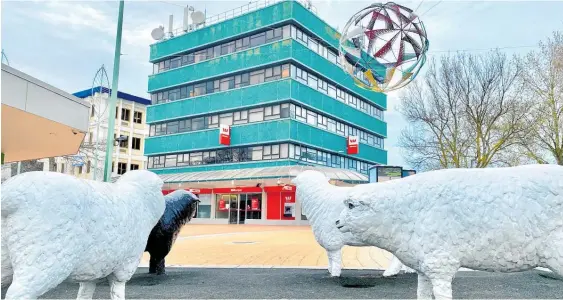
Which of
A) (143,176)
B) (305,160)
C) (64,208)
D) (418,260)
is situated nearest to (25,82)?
(143,176)

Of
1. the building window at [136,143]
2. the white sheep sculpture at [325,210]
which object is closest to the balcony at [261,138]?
the building window at [136,143]

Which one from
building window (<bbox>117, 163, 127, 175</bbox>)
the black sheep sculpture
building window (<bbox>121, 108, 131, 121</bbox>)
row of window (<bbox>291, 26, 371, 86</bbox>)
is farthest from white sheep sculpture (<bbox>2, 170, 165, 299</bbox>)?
building window (<bbox>121, 108, 131, 121</bbox>)

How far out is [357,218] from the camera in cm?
379

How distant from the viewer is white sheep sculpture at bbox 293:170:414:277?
697 centimetres

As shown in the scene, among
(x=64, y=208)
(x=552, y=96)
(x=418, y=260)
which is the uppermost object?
(x=552, y=96)

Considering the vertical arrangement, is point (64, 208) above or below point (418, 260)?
above

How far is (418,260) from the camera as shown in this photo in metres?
3.58

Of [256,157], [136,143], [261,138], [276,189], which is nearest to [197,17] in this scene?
[261,138]

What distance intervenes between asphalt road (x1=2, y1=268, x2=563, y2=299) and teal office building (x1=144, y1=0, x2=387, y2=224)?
74.3 ft

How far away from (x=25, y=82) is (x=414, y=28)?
Answer: 6.37 m

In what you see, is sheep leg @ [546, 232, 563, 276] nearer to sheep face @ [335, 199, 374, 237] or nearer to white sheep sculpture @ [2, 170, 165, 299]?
sheep face @ [335, 199, 374, 237]

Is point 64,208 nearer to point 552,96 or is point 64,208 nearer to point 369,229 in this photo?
point 369,229

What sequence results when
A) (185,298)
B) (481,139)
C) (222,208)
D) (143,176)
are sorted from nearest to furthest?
(143,176) → (185,298) → (481,139) → (222,208)

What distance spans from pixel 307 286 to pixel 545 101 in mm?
17009
